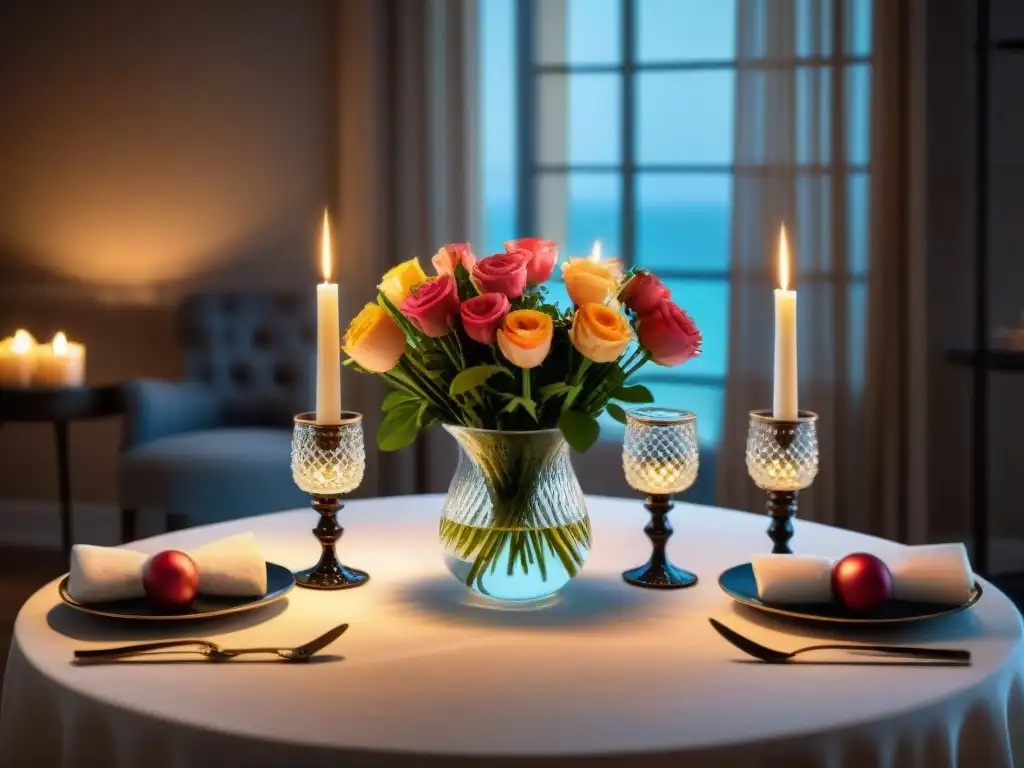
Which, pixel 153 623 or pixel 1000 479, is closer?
pixel 153 623

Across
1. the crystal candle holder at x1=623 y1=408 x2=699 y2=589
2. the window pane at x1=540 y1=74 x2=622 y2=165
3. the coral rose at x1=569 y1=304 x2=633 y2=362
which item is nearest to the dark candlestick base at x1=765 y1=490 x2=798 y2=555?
the crystal candle holder at x1=623 y1=408 x2=699 y2=589

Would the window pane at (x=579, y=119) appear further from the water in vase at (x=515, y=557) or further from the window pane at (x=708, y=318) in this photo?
the water in vase at (x=515, y=557)

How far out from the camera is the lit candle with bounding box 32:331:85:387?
3594 millimetres

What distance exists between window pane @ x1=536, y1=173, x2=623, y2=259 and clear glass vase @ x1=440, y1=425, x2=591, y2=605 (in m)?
2.95

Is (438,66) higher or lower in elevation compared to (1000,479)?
higher

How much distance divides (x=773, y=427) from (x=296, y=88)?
3.33 meters

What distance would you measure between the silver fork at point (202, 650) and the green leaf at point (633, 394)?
0.42 metres

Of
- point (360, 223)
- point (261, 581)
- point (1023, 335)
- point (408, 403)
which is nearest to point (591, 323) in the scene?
point (408, 403)

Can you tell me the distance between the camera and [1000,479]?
4.00 meters

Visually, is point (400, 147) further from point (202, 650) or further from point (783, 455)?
point (202, 650)

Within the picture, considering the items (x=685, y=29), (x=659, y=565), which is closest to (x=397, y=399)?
(x=659, y=565)

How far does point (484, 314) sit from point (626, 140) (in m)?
3.10

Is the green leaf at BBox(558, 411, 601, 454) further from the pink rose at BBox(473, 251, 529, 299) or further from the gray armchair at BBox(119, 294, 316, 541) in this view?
the gray armchair at BBox(119, 294, 316, 541)

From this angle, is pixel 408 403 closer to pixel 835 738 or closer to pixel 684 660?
pixel 684 660
